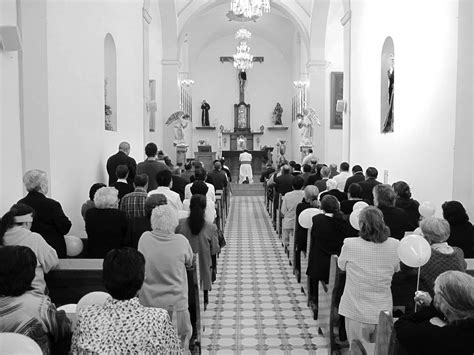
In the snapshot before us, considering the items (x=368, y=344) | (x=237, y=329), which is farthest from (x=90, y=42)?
(x=368, y=344)

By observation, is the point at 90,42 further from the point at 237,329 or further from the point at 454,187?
the point at 454,187

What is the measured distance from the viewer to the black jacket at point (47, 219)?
442 cm

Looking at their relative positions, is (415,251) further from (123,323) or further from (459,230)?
(123,323)

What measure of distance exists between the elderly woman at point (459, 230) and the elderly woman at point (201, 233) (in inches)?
90.5

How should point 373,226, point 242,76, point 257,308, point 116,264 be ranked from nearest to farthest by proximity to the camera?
point 116,264 < point 373,226 < point 257,308 < point 242,76

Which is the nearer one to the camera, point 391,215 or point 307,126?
point 391,215

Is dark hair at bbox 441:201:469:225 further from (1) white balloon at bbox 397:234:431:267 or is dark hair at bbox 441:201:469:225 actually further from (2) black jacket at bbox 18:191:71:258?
(2) black jacket at bbox 18:191:71:258

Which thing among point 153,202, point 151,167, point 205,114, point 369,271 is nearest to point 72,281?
point 153,202

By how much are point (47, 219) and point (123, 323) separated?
8.33ft

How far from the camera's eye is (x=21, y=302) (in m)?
2.38

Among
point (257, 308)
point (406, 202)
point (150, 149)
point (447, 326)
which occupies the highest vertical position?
point (150, 149)

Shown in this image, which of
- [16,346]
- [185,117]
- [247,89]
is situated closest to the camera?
[16,346]

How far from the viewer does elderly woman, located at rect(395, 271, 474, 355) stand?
216cm

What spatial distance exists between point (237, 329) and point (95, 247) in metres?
1.67
